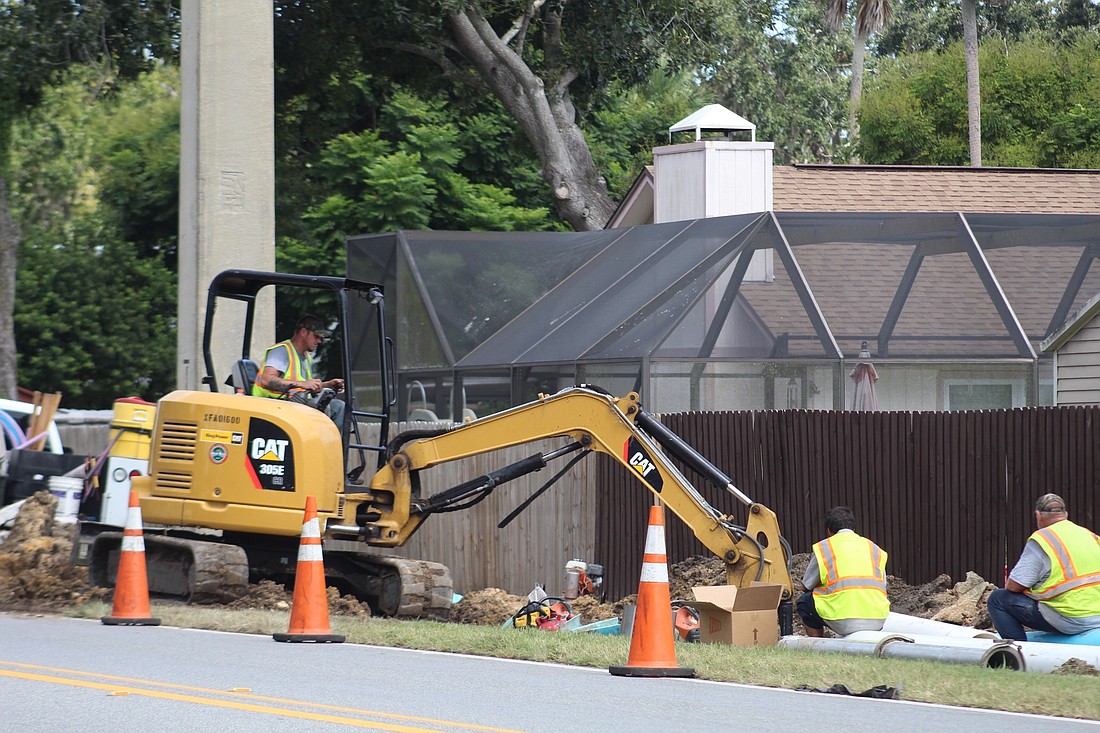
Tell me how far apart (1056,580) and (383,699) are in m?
5.17

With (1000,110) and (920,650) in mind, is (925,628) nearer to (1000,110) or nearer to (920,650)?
(920,650)

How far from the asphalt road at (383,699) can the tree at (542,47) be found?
19589 mm

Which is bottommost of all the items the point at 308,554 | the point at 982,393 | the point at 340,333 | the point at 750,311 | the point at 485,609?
the point at 485,609

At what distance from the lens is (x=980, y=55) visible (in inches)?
1705

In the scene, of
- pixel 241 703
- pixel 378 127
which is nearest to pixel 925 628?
pixel 241 703

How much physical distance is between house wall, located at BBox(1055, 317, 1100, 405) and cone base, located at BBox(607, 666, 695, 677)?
928 centimetres

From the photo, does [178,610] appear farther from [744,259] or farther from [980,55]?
[980,55]

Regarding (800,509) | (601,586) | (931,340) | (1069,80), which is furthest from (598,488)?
(1069,80)

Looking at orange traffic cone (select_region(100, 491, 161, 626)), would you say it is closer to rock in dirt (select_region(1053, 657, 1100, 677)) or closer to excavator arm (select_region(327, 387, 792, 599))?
excavator arm (select_region(327, 387, 792, 599))

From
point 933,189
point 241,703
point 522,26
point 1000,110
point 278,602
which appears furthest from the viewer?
point 1000,110

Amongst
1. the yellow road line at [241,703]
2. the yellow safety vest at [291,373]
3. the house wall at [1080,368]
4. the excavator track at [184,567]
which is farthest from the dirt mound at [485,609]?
the house wall at [1080,368]

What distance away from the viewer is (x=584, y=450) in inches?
499

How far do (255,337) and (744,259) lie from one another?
597 centimetres

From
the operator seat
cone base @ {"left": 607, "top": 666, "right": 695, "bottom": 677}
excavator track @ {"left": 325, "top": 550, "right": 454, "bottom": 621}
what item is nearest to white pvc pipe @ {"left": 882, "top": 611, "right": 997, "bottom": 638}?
cone base @ {"left": 607, "top": 666, "right": 695, "bottom": 677}
